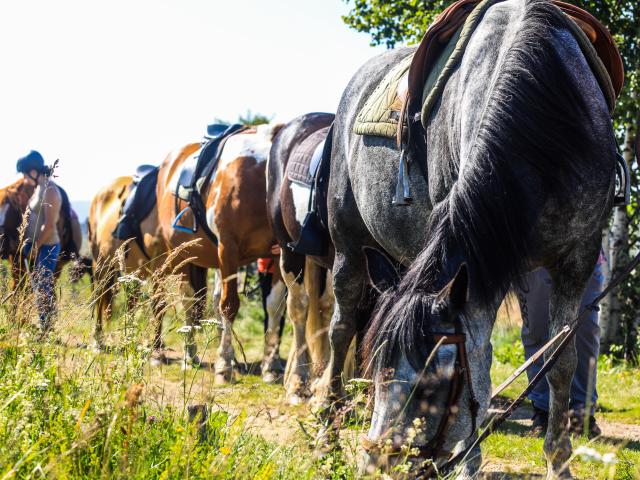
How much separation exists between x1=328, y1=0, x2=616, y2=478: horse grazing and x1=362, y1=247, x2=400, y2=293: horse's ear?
16 mm

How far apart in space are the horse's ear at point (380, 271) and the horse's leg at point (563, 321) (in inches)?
35.2

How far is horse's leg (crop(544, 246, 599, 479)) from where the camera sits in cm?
354

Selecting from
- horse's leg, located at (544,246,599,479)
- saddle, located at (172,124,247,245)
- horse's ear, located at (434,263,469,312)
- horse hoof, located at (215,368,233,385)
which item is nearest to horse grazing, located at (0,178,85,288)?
saddle, located at (172,124,247,245)

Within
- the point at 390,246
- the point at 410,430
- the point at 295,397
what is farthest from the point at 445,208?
the point at 295,397

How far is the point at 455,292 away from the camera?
8.93 ft

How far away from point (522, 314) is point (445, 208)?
2.11ft

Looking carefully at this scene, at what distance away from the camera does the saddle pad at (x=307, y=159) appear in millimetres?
5589

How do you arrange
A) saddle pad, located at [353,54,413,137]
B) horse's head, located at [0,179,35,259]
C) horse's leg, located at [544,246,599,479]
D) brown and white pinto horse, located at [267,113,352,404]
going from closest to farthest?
horse's leg, located at [544,246,599,479], saddle pad, located at [353,54,413,137], brown and white pinto horse, located at [267,113,352,404], horse's head, located at [0,179,35,259]

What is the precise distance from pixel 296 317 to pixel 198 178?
1.93 meters

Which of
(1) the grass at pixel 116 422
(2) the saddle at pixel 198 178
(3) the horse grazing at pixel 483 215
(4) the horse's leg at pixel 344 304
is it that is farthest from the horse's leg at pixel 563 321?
(2) the saddle at pixel 198 178

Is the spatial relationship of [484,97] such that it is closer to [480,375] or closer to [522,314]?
[522,314]

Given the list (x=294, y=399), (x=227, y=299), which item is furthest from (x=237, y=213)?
(x=294, y=399)

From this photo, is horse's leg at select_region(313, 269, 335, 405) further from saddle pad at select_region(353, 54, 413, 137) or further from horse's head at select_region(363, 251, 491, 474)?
horse's head at select_region(363, 251, 491, 474)

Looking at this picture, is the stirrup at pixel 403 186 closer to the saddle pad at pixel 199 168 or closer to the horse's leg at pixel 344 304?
the horse's leg at pixel 344 304
